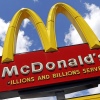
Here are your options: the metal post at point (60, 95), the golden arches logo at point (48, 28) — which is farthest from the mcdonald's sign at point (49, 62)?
the metal post at point (60, 95)

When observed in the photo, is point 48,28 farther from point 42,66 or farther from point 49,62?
point 42,66

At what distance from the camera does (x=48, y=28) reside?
43.8 feet

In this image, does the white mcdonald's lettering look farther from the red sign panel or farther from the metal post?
the metal post

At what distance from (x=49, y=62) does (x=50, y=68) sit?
0.30 m

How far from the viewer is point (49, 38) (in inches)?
510

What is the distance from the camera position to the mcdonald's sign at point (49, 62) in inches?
460

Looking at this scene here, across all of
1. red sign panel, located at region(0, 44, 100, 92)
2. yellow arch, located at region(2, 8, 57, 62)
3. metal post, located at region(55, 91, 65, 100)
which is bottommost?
metal post, located at region(55, 91, 65, 100)

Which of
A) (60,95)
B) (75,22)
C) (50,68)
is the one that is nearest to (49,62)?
(50,68)

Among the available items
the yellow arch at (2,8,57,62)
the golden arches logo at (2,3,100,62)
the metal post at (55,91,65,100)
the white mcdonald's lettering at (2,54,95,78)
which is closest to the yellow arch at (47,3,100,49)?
the golden arches logo at (2,3,100,62)

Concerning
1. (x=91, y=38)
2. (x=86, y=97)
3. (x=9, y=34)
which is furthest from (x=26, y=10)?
(x=86, y=97)

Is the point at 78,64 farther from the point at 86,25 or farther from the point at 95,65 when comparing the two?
the point at 86,25

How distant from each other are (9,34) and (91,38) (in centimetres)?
368

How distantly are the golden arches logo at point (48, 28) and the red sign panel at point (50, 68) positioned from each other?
0.38 metres

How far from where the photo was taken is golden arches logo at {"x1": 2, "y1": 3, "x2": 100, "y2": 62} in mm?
12703
